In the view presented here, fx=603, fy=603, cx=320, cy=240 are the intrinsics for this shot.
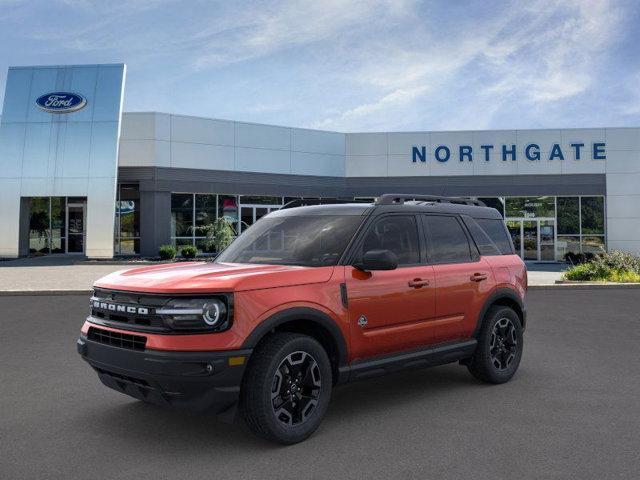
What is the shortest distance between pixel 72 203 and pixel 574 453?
3229 cm

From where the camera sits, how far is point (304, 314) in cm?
461

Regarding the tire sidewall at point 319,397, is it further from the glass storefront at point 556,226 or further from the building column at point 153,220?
the glass storefront at point 556,226

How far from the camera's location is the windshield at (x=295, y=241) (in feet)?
17.1

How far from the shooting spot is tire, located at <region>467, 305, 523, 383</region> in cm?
626

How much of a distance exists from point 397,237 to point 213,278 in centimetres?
197

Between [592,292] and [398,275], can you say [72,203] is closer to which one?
[592,292]

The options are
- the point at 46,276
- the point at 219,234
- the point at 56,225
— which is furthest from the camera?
the point at 56,225

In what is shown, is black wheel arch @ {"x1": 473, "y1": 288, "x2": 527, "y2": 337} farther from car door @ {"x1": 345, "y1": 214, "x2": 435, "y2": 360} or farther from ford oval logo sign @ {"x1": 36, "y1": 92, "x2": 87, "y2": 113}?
ford oval logo sign @ {"x1": 36, "y1": 92, "x2": 87, "y2": 113}

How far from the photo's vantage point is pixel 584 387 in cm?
626

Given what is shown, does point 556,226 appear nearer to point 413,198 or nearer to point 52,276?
point 52,276

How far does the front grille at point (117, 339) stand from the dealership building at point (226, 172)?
24376mm

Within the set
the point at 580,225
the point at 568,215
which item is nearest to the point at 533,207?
the point at 568,215

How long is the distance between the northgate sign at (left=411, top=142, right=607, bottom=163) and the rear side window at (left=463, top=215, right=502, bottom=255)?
28.2m

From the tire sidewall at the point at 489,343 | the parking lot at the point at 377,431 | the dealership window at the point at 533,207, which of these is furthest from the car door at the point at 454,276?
the dealership window at the point at 533,207
